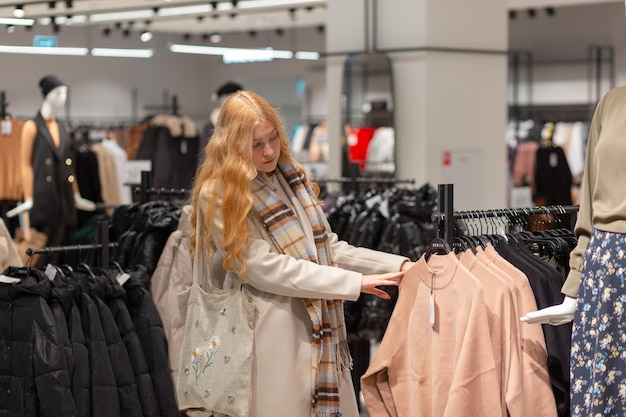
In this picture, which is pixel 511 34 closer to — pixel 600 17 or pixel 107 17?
pixel 600 17

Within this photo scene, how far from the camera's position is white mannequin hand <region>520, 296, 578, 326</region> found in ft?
8.20

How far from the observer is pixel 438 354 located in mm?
2699

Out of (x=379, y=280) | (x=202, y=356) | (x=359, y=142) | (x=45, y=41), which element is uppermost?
(x=45, y=41)

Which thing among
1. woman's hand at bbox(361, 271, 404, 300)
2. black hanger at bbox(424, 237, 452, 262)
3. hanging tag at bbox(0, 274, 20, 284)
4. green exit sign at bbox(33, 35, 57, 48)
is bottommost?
hanging tag at bbox(0, 274, 20, 284)

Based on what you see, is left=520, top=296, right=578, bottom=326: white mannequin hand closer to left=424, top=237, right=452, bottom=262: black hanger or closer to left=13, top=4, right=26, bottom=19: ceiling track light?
left=424, top=237, right=452, bottom=262: black hanger

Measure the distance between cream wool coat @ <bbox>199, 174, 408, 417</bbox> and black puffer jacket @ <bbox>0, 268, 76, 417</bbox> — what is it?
0.89 meters

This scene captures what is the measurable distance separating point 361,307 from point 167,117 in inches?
219

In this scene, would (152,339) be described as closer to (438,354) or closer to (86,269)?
(86,269)

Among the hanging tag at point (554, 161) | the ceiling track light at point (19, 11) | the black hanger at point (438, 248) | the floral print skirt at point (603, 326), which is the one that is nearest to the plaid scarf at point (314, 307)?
the black hanger at point (438, 248)

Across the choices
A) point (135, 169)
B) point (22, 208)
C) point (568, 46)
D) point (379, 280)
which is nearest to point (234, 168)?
point (379, 280)

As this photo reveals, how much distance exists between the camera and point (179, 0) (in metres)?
9.92

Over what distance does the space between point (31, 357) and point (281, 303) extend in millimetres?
1142

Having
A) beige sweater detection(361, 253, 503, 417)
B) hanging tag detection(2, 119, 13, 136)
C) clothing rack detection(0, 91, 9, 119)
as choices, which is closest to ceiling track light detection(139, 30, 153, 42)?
clothing rack detection(0, 91, 9, 119)

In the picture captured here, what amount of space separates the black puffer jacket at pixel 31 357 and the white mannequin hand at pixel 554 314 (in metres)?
1.82
